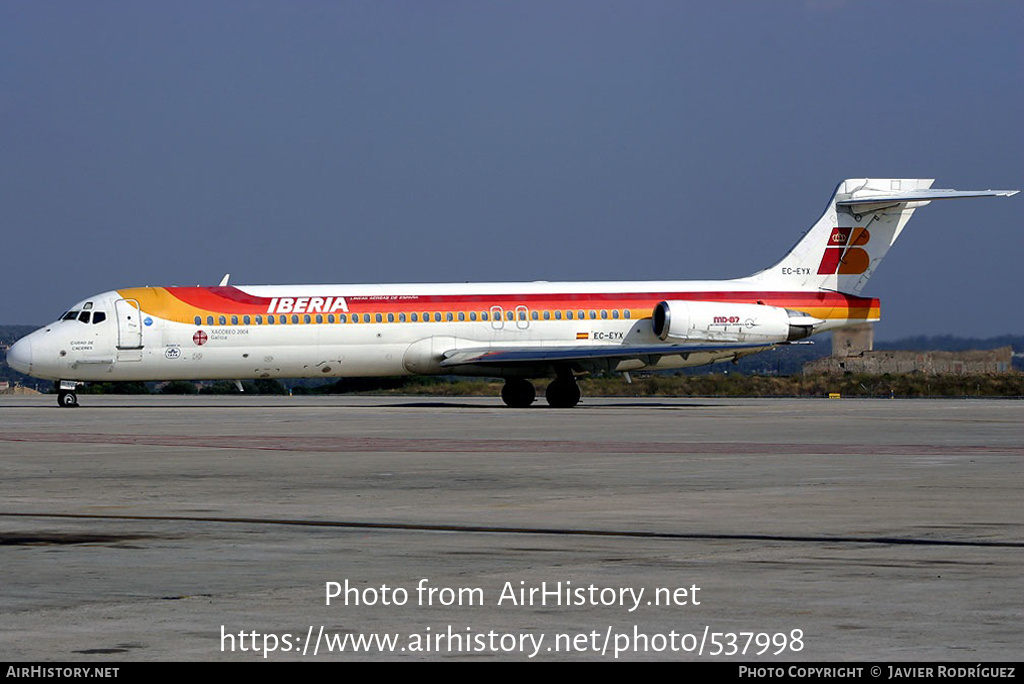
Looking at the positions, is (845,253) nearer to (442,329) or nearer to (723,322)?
(723,322)

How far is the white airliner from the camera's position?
136ft

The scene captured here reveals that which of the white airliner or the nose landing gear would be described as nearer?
the white airliner

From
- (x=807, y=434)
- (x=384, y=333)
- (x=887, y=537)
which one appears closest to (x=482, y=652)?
(x=887, y=537)

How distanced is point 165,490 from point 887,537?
9.03 m

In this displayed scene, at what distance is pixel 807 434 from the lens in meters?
28.6

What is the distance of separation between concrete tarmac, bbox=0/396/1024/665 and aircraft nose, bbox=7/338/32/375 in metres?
16.3

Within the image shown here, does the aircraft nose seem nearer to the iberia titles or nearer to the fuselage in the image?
the fuselage

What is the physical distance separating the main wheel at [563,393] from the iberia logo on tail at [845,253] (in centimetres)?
939

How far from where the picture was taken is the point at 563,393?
43.0 m

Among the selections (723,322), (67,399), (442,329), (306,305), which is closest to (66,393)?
(67,399)

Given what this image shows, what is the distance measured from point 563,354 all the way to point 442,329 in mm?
3805

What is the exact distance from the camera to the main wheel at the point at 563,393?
42875 mm

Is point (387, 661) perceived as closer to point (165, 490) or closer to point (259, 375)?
point (165, 490)

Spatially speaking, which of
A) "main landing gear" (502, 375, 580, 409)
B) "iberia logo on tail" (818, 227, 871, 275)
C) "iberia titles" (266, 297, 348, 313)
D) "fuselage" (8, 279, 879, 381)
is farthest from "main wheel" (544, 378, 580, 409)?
"iberia logo on tail" (818, 227, 871, 275)
